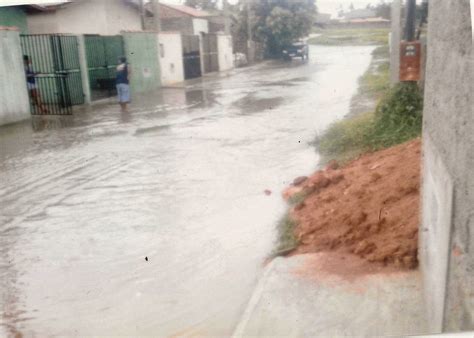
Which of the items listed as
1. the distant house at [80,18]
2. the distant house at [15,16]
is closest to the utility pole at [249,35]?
the distant house at [80,18]

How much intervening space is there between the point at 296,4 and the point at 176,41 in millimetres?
8989

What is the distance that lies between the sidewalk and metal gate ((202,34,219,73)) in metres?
25.6

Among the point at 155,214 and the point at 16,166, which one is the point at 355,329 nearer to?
the point at 155,214

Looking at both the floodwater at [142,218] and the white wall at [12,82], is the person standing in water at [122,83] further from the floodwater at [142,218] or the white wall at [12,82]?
the white wall at [12,82]

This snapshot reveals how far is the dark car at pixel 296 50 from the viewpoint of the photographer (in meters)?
33.7

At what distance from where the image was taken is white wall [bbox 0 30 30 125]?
13031mm

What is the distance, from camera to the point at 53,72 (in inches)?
595

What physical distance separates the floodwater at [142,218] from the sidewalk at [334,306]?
348 millimetres

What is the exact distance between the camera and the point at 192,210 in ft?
21.1

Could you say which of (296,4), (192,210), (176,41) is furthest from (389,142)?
(296,4)

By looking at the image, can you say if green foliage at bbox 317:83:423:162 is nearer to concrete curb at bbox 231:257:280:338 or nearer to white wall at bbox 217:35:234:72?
concrete curb at bbox 231:257:280:338

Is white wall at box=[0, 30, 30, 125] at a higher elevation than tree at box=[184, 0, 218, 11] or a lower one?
lower

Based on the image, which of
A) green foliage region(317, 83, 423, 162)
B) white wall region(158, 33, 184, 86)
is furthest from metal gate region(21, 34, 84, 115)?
green foliage region(317, 83, 423, 162)

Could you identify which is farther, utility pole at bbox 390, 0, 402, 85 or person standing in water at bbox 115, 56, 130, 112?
person standing in water at bbox 115, 56, 130, 112
